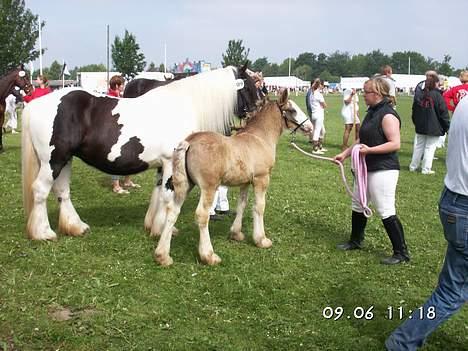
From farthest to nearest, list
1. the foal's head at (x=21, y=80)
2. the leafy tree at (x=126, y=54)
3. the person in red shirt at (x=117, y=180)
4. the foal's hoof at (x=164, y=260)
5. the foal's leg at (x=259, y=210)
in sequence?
the leafy tree at (x=126, y=54)
the foal's head at (x=21, y=80)
the person in red shirt at (x=117, y=180)
the foal's leg at (x=259, y=210)
the foal's hoof at (x=164, y=260)

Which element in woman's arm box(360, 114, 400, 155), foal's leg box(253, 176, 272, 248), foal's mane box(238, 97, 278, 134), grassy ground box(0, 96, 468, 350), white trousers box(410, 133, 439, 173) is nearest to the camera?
grassy ground box(0, 96, 468, 350)

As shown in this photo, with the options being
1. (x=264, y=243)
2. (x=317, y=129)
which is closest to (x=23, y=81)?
(x=317, y=129)

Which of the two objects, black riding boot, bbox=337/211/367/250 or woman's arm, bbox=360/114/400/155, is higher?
woman's arm, bbox=360/114/400/155

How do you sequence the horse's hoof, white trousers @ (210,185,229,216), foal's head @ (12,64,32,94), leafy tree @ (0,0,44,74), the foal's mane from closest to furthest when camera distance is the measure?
the foal's mane
the horse's hoof
white trousers @ (210,185,229,216)
foal's head @ (12,64,32,94)
leafy tree @ (0,0,44,74)

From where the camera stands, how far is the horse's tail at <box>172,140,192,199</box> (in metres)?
5.23

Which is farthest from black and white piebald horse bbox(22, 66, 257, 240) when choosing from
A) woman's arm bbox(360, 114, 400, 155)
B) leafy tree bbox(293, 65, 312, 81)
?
leafy tree bbox(293, 65, 312, 81)

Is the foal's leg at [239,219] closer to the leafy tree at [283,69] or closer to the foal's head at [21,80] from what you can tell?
the foal's head at [21,80]

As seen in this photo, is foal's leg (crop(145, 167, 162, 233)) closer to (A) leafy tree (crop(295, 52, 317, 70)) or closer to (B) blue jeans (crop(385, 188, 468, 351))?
(B) blue jeans (crop(385, 188, 468, 351))

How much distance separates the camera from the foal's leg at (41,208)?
5.98 m

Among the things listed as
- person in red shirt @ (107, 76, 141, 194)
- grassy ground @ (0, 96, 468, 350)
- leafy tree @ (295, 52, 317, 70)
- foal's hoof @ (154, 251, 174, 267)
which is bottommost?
grassy ground @ (0, 96, 468, 350)

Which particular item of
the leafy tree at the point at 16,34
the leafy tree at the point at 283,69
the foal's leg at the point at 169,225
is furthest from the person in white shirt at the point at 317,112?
the leafy tree at the point at 283,69

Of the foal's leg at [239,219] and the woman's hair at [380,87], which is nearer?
the woman's hair at [380,87]

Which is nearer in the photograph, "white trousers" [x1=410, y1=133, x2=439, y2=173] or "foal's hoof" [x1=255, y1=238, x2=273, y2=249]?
"foal's hoof" [x1=255, y1=238, x2=273, y2=249]

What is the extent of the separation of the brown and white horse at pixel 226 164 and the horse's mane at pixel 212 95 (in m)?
0.41
